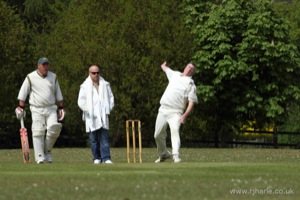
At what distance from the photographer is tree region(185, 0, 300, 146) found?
65.9 metres

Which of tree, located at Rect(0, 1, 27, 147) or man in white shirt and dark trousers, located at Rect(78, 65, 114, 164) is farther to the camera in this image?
tree, located at Rect(0, 1, 27, 147)

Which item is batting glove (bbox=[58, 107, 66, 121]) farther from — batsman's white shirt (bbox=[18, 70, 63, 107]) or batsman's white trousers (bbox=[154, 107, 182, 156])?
batsman's white trousers (bbox=[154, 107, 182, 156])

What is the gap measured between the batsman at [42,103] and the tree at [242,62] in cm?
3824

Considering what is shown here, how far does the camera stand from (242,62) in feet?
215

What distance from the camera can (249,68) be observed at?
216ft

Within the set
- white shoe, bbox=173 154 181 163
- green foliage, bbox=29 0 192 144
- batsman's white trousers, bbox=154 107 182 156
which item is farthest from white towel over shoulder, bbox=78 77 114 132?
green foliage, bbox=29 0 192 144

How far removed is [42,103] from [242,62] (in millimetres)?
39070

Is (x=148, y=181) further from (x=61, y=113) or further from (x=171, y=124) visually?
(x=61, y=113)

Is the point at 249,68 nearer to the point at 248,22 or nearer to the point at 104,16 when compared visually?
the point at 248,22

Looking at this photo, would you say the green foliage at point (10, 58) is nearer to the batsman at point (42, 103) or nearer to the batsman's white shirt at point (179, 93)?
the batsman at point (42, 103)

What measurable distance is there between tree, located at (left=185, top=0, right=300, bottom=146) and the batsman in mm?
38237

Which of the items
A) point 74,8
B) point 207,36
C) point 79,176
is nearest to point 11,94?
point 74,8

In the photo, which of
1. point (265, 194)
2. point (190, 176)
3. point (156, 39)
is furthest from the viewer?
point (156, 39)

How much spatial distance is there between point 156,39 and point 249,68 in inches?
215
